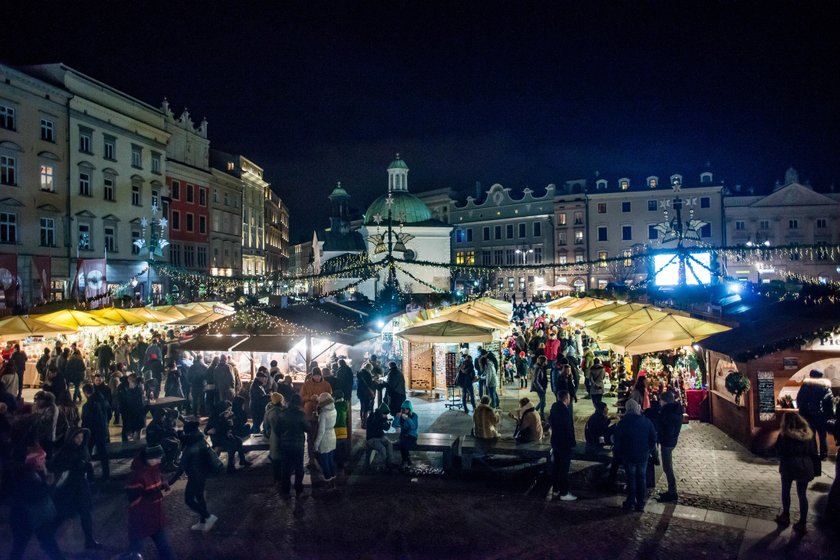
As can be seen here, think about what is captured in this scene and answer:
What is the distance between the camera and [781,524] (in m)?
7.88

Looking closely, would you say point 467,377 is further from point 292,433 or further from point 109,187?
point 109,187

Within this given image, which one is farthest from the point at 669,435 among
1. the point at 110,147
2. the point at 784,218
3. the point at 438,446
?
the point at 784,218

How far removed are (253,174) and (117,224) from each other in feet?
90.3

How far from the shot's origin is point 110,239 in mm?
38062

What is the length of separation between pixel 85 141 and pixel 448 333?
30.8 meters

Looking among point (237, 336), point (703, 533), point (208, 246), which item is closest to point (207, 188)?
point (208, 246)

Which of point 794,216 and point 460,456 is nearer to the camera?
point 460,456

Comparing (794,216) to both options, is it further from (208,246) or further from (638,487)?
(638,487)

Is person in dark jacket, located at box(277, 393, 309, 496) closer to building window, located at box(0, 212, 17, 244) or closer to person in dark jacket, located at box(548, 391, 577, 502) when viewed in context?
person in dark jacket, located at box(548, 391, 577, 502)

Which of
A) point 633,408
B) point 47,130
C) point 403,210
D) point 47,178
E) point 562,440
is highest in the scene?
point 47,130

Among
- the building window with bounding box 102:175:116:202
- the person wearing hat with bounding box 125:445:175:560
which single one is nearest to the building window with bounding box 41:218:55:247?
the building window with bounding box 102:175:116:202

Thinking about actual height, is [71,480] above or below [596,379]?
below

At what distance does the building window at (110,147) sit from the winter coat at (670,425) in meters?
38.3

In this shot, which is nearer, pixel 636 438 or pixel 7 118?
pixel 636 438
